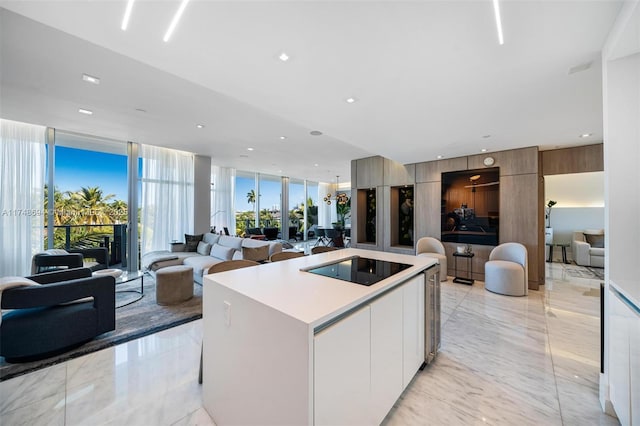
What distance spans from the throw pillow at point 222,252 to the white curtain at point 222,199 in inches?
117

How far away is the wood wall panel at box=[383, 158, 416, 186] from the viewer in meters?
5.78

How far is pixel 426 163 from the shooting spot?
5551 mm

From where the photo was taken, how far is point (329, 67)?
1.95m

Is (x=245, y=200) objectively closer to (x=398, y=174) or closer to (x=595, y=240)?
(x=398, y=174)

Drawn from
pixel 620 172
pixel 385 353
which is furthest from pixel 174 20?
pixel 620 172

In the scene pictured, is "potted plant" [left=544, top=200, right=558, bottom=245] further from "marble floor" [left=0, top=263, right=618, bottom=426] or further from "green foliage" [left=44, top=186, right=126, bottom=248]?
"green foliage" [left=44, top=186, right=126, bottom=248]

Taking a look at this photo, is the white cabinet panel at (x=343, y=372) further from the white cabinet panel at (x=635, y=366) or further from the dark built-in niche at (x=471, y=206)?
the dark built-in niche at (x=471, y=206)

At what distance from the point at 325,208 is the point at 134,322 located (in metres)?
10.3

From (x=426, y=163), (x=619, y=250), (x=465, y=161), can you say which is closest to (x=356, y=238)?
(x=426, y=163)

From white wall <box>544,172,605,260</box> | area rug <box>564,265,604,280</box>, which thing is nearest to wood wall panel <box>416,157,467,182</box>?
white wall <box>544,172,605,260</box>

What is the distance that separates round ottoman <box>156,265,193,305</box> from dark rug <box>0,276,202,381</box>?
121 mm

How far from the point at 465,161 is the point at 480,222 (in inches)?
51.7

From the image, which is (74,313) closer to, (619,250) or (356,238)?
(619,250)

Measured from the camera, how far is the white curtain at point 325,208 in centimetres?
1258
